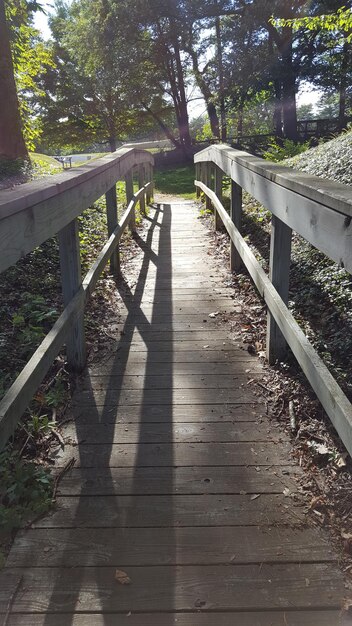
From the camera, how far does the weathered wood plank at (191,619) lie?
168cm

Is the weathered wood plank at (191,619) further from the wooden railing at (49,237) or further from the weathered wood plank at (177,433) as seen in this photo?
the weathered wood plank at (177,433)

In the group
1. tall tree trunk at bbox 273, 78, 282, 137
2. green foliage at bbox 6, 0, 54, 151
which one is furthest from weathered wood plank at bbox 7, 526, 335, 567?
tall tree trunk at bbox 273, 78, 282, 137

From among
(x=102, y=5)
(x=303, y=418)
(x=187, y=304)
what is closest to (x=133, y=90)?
(x=102, y=5)

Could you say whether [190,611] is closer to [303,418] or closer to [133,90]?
[303,418]

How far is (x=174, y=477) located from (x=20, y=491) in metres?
0.71

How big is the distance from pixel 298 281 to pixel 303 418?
6.39 feet

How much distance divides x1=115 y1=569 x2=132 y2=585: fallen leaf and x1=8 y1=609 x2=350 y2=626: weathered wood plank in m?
0.13

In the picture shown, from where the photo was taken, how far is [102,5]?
25.7 meters

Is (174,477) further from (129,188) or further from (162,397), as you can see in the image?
(129,188)

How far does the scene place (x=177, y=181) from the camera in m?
21.5

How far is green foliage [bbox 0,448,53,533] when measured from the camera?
6.98 feet

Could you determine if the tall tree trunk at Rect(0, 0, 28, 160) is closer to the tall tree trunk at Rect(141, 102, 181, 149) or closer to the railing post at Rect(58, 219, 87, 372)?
the railing post at Rect(58, 219, 87, 372)

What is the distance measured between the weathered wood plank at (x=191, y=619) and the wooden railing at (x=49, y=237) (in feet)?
2.05

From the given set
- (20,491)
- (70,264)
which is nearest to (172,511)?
(20,491)
